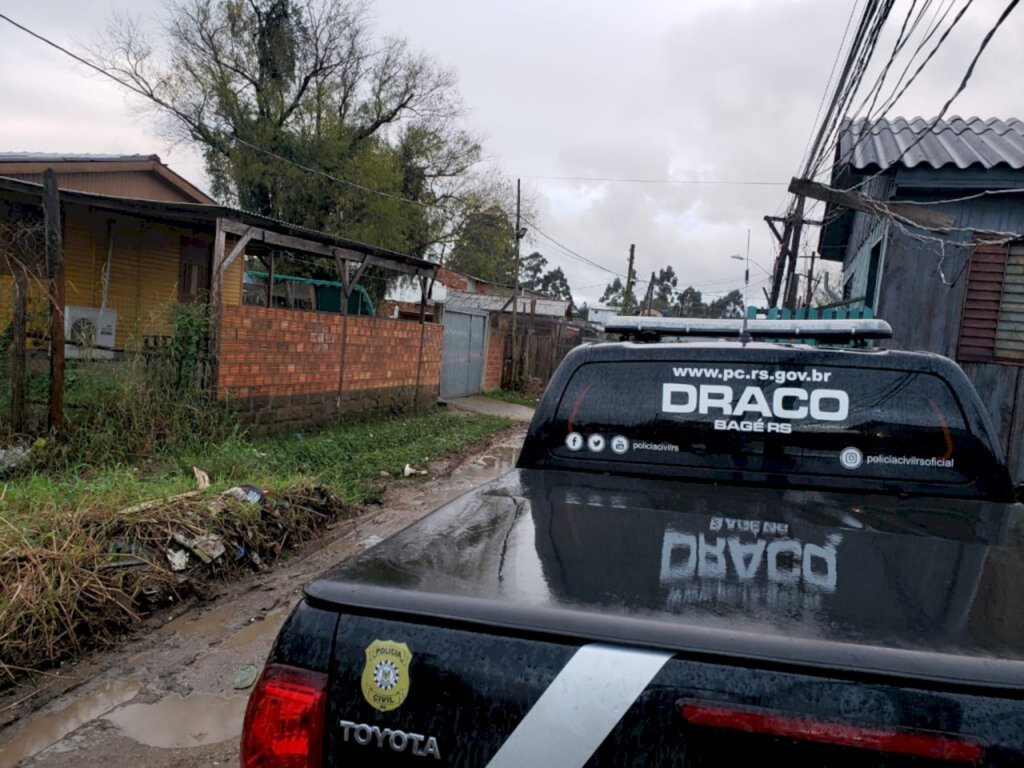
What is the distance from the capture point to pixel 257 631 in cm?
431

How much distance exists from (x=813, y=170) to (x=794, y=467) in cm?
742

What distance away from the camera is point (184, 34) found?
77.0 ft

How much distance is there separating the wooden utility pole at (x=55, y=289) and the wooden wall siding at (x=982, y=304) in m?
8.30

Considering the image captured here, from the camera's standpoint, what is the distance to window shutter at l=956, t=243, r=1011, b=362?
268 inches

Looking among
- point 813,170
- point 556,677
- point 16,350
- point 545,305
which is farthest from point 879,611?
point 545,305

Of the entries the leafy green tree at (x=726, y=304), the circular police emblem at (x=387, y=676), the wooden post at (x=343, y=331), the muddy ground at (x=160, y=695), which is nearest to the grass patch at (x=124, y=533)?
the muddy ground at (x=160, y=695)

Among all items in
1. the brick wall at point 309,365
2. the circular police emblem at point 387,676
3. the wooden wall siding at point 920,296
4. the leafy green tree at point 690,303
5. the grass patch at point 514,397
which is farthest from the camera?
the leafy green tree at point 690,303

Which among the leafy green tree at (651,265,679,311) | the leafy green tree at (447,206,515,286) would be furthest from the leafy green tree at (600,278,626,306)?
the leafy green tree at (447,206,515,286)

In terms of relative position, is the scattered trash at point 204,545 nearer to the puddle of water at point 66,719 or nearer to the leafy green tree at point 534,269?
the puddle of water at point 66,719

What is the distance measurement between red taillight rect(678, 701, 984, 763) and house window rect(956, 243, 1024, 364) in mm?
6927

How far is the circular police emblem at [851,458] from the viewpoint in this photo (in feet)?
8.57

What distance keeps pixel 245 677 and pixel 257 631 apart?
0.57m

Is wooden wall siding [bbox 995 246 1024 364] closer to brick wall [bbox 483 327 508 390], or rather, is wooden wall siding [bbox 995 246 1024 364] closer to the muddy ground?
the muddy ground

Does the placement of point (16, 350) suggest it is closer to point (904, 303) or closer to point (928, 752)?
point (928, 752)
